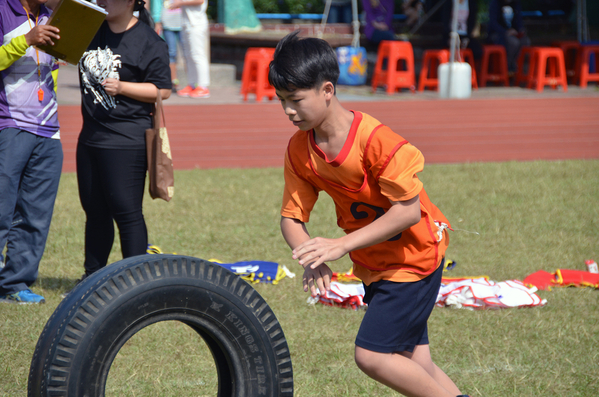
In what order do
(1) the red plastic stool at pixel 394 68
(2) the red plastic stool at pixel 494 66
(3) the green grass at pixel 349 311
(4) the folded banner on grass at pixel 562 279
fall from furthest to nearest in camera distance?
(2) the red plastic stool at pixel 494 66 → (1) the red plastic stool at pixel 394 68 → (4) the folded banner on grass at pixel 562 279 → (3) the green grass at pixel 349 311

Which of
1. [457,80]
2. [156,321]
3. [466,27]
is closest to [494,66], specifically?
[466,27]

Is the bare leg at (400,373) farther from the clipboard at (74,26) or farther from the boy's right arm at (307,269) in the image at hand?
the clipboard at (74,26)

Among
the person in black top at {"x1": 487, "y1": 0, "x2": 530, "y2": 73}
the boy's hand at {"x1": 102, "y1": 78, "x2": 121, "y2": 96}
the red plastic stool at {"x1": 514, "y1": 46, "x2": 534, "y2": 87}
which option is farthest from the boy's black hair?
the person in black top at {"x1": 487, "y1": 0, "x2": 530, "y2": 73}

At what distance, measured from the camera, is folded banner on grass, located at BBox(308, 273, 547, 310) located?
155 inches

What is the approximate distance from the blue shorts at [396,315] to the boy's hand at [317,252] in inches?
13.1

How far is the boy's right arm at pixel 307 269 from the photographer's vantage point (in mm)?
2354

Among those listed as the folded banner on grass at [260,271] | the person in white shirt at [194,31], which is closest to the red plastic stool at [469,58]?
the person in white shirt at [194,31]

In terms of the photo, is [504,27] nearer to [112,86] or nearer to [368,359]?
[112,86]

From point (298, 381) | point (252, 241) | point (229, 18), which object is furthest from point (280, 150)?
point (229, 18)

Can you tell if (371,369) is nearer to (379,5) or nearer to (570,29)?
(379,5)

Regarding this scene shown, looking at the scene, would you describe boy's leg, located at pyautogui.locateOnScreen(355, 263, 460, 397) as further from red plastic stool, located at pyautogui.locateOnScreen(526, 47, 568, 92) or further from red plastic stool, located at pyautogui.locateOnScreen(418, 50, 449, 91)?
red plastic stool, located at pyautogui.locateOnScreen(526, 47, 568, 92)

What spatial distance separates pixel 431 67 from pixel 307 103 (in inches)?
507

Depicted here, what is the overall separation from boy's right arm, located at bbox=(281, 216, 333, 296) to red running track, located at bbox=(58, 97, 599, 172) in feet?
19.0

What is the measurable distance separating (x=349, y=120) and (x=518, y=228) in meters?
3.63
